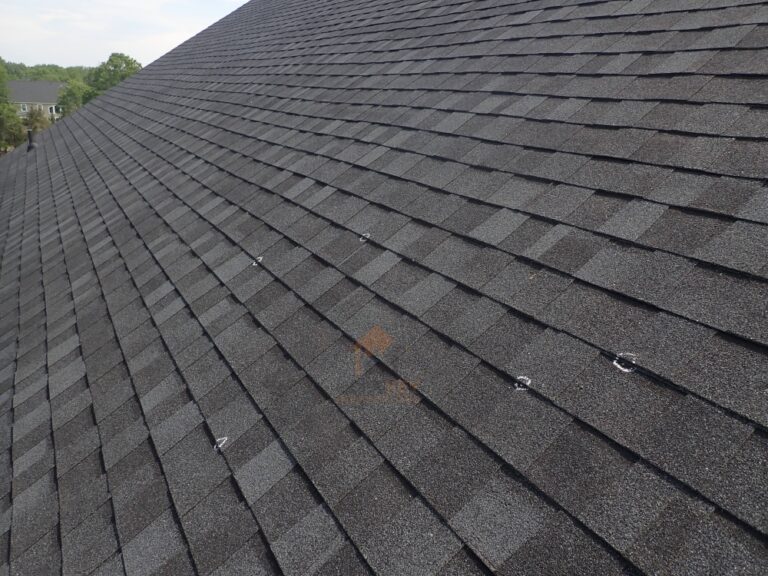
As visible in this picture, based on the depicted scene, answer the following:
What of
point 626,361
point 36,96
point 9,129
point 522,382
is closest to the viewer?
point 626,361

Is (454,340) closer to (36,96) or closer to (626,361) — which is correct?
(626,361)

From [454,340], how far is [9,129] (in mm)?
55963

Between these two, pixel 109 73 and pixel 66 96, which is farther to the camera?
pixel 66 96

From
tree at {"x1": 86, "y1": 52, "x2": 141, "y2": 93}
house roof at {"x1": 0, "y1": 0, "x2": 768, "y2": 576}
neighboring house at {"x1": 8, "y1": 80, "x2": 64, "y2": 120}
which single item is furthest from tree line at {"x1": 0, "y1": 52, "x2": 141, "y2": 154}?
house roof at {"x1": 0, "y1": 0, "x2": 768, "y2": 576}

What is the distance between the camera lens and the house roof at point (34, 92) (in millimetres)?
79250

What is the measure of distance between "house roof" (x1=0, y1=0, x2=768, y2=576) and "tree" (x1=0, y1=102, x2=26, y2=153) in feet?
166

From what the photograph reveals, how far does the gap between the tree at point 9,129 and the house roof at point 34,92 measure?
3968 centimetres

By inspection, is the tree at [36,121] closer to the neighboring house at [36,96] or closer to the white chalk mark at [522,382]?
the neighboring house at [36,96]

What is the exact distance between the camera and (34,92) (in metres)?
81.0

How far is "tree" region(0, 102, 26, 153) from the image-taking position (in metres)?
45.3

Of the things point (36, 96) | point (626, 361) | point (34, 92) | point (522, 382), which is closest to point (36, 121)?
point (36, 96)

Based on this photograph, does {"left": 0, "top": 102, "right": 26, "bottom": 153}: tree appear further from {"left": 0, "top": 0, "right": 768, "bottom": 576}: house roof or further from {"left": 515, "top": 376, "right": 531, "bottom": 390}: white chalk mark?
{"left": 515, "top": 376, "right": 531, "bottom": 390}: white chalk mark

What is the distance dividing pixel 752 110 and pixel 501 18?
365 cm

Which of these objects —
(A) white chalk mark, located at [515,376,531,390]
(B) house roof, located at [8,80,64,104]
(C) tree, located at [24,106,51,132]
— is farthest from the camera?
(B) house roof, located at [8,80,64,104]
